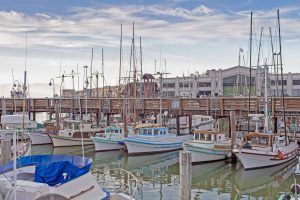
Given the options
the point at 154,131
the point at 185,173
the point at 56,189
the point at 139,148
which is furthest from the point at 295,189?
the point at 154,131

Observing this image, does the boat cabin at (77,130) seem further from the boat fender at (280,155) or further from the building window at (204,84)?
the building window at (204,84)

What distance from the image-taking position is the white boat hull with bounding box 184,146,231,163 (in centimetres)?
3391

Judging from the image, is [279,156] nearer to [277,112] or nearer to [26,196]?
[277,112]

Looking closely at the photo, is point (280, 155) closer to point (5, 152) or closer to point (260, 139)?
point (260, 139)

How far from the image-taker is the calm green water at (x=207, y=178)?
25.0 m

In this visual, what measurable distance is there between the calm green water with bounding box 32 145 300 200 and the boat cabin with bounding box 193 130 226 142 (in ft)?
7.00

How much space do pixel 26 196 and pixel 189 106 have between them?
3770 centimetres

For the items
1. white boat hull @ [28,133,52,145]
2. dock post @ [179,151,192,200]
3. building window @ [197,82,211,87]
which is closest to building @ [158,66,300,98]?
building window @ [197,82,211,87]

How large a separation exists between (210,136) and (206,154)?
2.03 meters

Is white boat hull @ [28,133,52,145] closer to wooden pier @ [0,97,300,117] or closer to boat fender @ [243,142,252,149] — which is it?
wooden pier @ [0,97,300,117]

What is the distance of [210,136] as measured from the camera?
3559cm

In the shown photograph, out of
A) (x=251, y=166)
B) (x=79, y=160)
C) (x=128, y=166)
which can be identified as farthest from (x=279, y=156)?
(x=79, y=160)

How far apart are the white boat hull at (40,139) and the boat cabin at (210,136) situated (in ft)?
63.8

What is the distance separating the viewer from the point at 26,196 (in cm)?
1209
